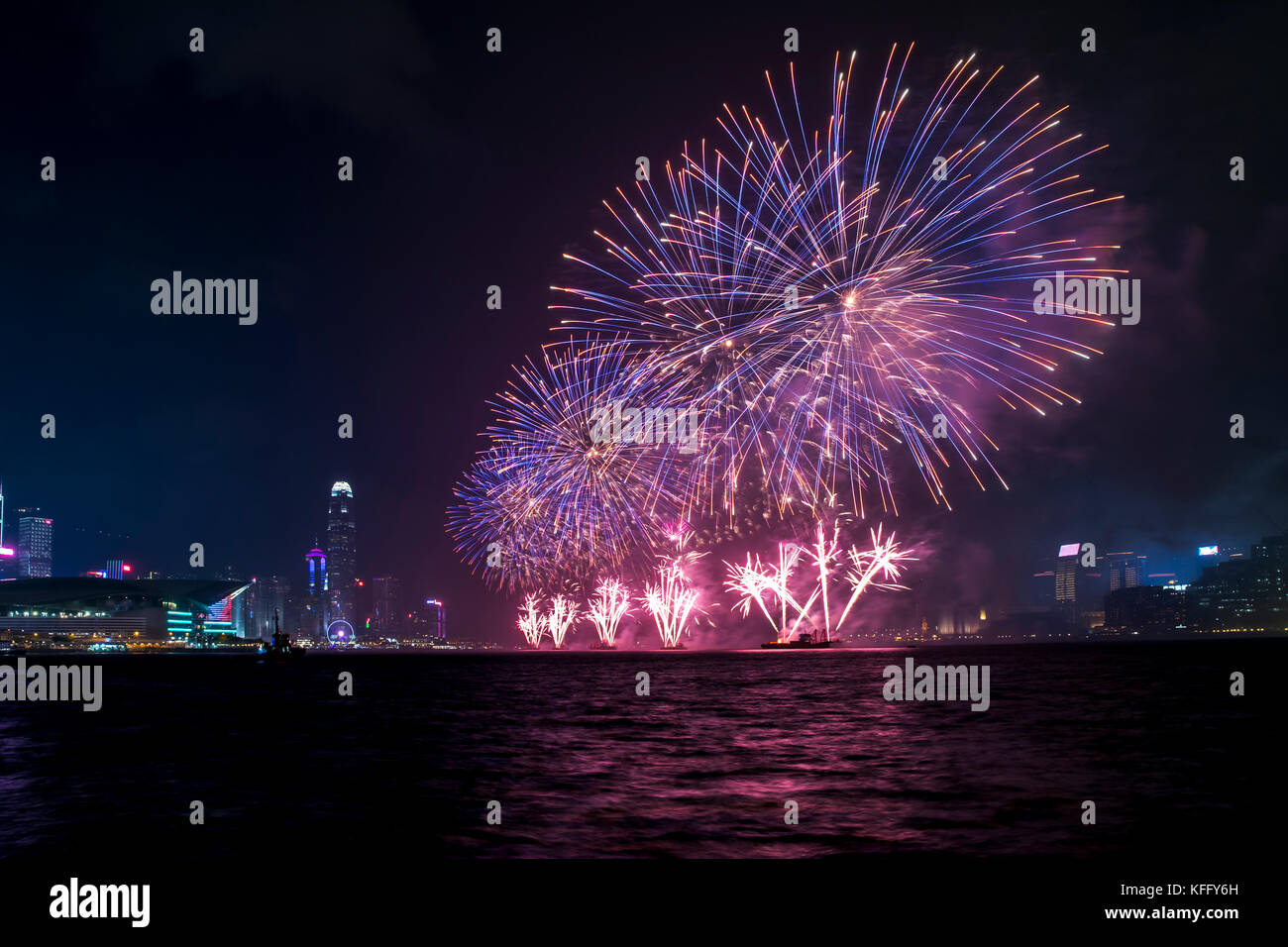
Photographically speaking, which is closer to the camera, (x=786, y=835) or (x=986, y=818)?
(x=786, y=835)

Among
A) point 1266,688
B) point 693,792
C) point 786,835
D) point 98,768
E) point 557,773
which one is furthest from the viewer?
point 1266,688
